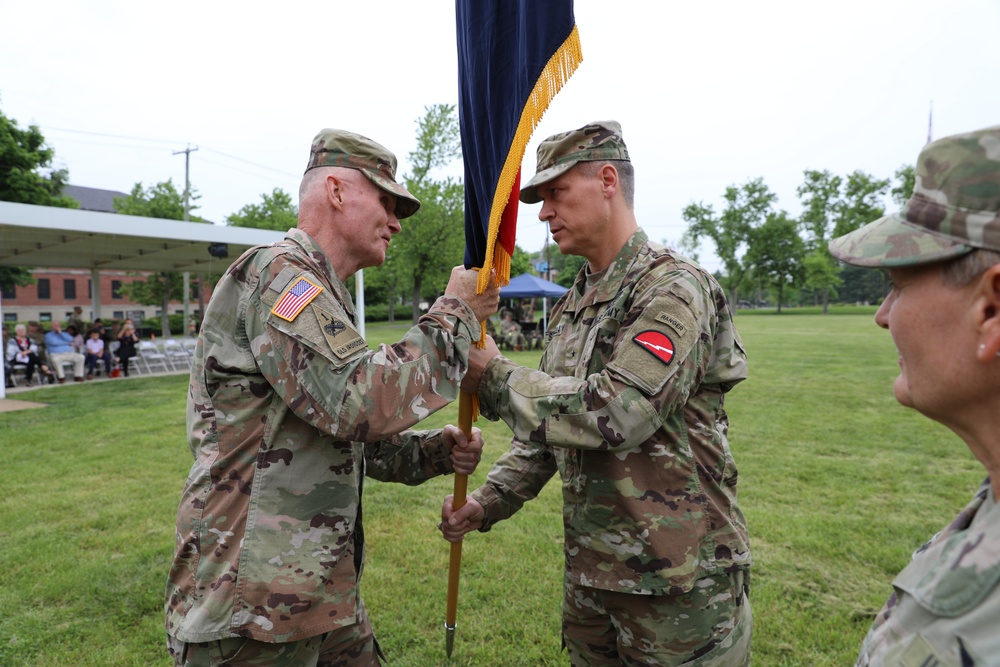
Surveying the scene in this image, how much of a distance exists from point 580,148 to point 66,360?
17312 millimetres

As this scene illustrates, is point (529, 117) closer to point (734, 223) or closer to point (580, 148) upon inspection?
→ point (580, 148)

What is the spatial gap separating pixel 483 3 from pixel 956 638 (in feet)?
7.66

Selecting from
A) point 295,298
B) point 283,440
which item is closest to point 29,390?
point 283,440

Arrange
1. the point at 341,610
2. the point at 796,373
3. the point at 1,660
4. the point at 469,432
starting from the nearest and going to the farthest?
the point at 341,610 < the point at 469,432 < the point at 1,660 < the point at 796,373

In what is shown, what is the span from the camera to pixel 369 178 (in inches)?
90.1

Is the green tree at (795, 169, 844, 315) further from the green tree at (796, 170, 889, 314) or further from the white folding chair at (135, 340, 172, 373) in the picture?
the white folding chair at (135, 340, 172, 373)

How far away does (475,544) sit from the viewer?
16.5 ft

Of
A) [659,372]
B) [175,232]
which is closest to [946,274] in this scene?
[659,372]

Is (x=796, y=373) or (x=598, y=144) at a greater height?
(x=598, y=144)

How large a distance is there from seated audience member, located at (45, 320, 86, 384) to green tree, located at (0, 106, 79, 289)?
14.7 metres

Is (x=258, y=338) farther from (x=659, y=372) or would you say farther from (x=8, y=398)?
Result: (x=8, y=398)

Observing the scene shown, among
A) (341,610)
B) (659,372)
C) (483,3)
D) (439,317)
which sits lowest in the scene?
(341,610)

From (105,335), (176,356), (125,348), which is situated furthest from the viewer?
(176,356)

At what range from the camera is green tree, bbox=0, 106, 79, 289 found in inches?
1032
